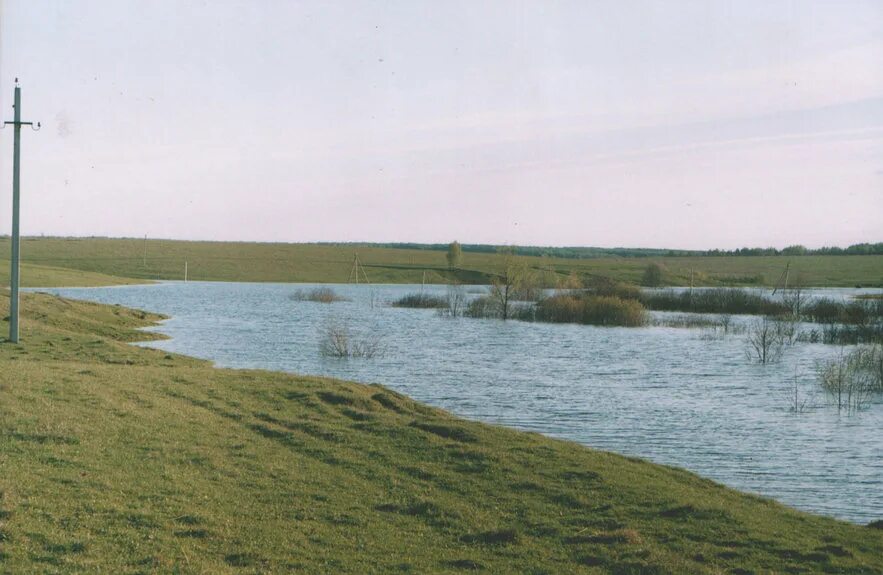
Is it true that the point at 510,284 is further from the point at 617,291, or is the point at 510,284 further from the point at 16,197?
the point at 16,197

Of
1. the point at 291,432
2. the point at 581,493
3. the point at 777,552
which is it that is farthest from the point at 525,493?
the point at 291,432

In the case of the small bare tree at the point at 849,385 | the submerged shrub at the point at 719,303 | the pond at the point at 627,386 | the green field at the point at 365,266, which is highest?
the green field at the point at 365,266

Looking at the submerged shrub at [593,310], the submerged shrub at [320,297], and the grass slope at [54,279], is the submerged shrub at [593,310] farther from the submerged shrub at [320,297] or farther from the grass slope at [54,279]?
the grass slope at [54,279]

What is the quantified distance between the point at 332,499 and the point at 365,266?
503ft

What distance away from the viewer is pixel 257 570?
377 inches

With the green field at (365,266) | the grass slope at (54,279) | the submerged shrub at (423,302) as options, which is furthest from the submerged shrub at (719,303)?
the grass slope at (54,279)

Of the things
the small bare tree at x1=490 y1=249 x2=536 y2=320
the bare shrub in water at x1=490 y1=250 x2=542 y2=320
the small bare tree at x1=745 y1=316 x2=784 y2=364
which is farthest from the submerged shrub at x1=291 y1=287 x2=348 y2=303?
the small bare tree at x1=745 y1=316 x2=784 y2=364

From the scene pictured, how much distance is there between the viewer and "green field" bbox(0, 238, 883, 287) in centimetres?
13500

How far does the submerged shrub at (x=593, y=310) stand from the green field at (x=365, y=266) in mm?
54376

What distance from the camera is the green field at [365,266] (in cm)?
13500

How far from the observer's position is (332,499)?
1313 centimetres

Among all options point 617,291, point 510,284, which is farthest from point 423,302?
point 617,291

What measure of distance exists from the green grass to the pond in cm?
444

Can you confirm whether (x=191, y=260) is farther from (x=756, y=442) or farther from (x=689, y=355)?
(x=756, y=442)
